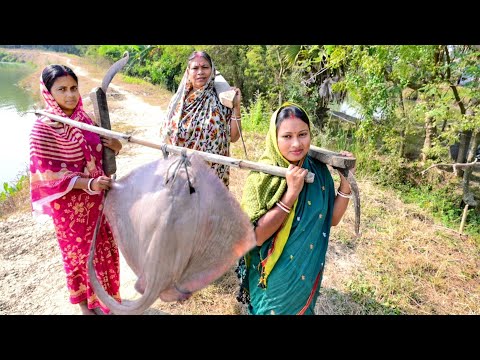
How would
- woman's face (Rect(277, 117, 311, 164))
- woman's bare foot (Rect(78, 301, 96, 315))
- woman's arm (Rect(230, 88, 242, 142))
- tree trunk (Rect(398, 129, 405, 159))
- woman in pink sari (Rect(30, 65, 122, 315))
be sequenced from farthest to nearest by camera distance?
tree trunk (Rect(398, 129, 405, 159)), woman's arm (Rect(230, 88, 242, 142)), woman's bare foot (Rect(78, 301, 96, 315)), woman in pink sari (Rect(30, 65, 122, 315)), woman's face (Rect(277, 117, 311, 164))

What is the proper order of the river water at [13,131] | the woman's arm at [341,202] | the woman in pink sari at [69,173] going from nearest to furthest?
the woman's arm at [341,202] → the woman in pink sari at [69,173] → the river water at [13,131]

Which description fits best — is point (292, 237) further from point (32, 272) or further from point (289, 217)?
point (32, 272)

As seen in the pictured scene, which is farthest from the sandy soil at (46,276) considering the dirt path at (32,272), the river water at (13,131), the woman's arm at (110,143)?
the river water at (13,131)

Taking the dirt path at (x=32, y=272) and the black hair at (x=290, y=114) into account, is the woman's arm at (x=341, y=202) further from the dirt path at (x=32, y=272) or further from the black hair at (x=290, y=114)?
the dirt path at (x=32, y=272)

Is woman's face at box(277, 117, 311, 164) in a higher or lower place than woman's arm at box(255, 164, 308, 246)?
higher

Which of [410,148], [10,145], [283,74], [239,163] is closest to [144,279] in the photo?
[239,163]

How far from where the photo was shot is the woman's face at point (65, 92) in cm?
193

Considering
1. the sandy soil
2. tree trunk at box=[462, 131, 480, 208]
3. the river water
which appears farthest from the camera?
the river water

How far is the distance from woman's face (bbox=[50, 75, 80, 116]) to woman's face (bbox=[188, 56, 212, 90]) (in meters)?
0.85

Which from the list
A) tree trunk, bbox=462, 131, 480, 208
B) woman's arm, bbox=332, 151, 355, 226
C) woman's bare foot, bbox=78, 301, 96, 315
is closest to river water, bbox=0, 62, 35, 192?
woman's bare foot, bbox=78, 301, 96, 315

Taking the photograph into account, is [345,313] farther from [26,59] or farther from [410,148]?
[26,59]

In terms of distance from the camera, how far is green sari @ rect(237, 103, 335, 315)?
175cm

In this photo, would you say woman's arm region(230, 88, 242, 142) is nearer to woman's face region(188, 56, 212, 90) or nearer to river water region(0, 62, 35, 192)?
woman's face region(188, 56, 212, 90)

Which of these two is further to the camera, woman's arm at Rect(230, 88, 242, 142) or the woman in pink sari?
woman's arm at Rect(230, 88, 242, 142)
